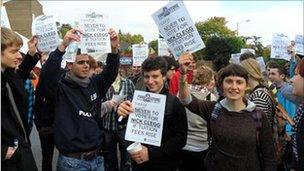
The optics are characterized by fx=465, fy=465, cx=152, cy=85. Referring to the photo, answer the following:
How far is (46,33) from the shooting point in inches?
217

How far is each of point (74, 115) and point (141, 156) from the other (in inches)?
31.7

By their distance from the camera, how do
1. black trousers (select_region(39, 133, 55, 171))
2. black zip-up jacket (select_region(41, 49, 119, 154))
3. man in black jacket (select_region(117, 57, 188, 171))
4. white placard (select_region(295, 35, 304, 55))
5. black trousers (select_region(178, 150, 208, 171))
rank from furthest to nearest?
white placard (select_region(295, 35, 304, 55)) < black trousers (select_region(39, 133, 55, 171)) < black trousers (select_region(178, 150, 208, 171)) < black zip-up jacket (select_region(41, 49, 119, 154)) < man in black jacket (select_region(117, 57, 188, 171))

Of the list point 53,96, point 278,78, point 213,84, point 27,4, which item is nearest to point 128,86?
point 213,84

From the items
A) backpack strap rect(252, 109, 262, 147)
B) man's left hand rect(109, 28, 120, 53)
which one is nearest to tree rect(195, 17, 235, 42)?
man's left hand rect(109, 28, 120, 53)

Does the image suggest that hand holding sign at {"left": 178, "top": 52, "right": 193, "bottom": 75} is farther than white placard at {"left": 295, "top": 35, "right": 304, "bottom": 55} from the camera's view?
No

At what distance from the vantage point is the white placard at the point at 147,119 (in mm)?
3867

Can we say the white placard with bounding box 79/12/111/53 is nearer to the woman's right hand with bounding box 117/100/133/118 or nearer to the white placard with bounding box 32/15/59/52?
the white placard with bounding box 32/15/59/52

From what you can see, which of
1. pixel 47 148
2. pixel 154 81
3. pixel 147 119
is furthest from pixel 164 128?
pixel 47 148

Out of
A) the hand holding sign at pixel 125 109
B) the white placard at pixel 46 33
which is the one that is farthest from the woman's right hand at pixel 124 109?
the white placard at pixel 46 33

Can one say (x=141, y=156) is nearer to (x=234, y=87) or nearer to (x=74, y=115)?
(x=74, y=115)

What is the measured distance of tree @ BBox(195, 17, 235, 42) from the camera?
74.3 metres

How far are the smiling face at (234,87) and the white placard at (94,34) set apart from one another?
143 cm

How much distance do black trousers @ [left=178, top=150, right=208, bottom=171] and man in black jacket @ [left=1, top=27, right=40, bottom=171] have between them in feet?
7.30

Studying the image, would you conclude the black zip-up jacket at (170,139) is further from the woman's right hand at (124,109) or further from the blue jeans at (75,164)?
the blue jeans at (75,164)
